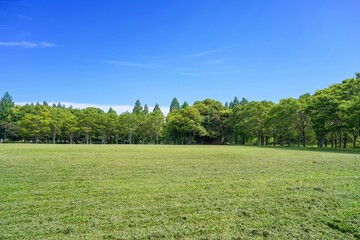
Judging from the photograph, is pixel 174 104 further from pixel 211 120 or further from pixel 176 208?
pixel 176 208

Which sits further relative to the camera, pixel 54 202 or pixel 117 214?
pixel 54 202

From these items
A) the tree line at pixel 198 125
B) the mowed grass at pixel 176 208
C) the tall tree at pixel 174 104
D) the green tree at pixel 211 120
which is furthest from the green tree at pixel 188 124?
the mowed grass at pixel 176 208

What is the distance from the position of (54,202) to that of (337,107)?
3117 centimetres

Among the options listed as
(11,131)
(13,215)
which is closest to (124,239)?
(13,215)

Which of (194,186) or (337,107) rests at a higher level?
(337,107)

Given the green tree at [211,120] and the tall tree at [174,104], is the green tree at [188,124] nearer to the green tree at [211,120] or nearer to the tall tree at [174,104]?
the green tree at [211,120]

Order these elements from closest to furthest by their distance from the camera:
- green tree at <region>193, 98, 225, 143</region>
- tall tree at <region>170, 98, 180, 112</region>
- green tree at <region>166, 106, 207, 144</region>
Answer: green tree at <region>166, 106, 207, 144</region>
green tree at <region>193, 98, 225, 143</region>
tall tree at <region>170, 98, 180, 112</region>

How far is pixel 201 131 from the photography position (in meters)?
49.1

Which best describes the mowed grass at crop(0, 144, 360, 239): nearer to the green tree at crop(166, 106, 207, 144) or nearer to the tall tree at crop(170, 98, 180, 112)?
the green tree at crop(166, 106, 207, 144)

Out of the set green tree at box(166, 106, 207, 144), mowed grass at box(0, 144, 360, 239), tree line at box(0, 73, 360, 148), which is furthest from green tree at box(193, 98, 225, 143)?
mowed grass at box(0, 144, 360, 239)

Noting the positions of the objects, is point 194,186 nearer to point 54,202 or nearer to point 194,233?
point 194,233

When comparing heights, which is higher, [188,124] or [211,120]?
[211,120]

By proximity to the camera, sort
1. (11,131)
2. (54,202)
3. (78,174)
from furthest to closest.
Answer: (11,131)
(78,174)
(54,202)

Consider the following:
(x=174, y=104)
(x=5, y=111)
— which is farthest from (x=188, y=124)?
(x=5, y=111)
